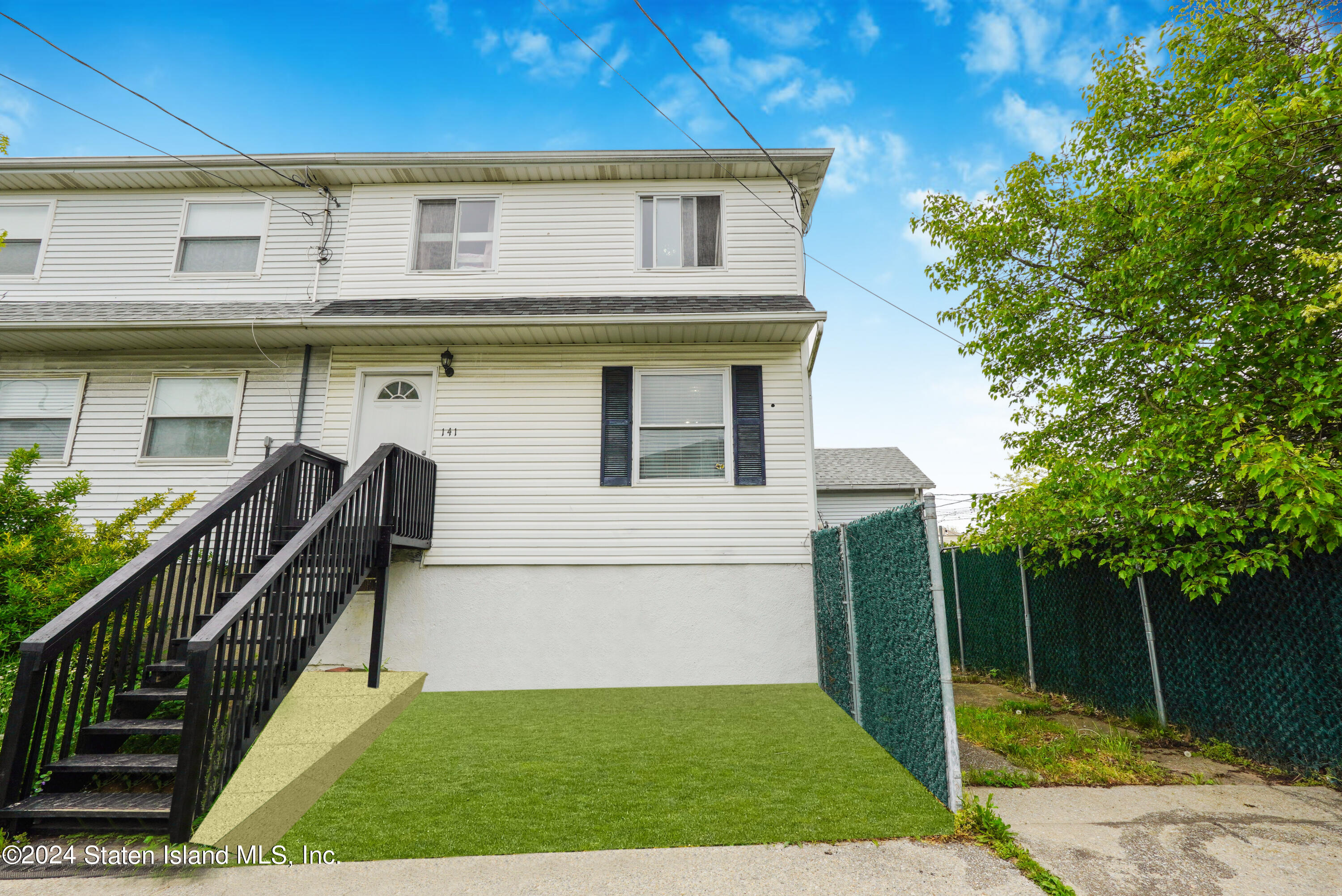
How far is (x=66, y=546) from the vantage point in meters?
5.46

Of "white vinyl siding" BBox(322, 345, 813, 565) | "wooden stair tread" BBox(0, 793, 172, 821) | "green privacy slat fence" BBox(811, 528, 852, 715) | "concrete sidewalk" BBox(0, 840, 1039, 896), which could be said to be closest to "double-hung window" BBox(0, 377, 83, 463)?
"white vinyl siding" BBox(322, 345, 813, 565)

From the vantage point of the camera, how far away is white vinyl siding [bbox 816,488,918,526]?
20.0 m

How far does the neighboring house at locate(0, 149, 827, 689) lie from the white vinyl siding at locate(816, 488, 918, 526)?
527 inches

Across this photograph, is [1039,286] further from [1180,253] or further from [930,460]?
[930,460]

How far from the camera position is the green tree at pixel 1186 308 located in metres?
4.02

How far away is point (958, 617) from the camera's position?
915 cm

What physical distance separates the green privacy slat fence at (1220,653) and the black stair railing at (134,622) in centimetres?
736

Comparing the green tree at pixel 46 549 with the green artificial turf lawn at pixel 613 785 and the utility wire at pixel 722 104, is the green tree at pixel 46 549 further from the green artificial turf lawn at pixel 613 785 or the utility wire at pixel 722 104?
the utility wire at pixel 722 104

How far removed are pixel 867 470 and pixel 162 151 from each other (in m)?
19.5

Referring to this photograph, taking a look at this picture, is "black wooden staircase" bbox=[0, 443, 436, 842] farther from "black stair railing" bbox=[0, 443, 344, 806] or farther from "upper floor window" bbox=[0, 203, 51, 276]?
"upper floor window" bbox=[0, 203, 51, 276]

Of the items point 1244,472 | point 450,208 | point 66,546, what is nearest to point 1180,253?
point 1244,472

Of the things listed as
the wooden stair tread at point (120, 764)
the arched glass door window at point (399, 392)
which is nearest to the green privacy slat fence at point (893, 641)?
the wooden stair tread at point (120, 764)

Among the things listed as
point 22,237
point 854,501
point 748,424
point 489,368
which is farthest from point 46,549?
point 854,501

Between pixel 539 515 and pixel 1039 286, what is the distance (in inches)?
238
